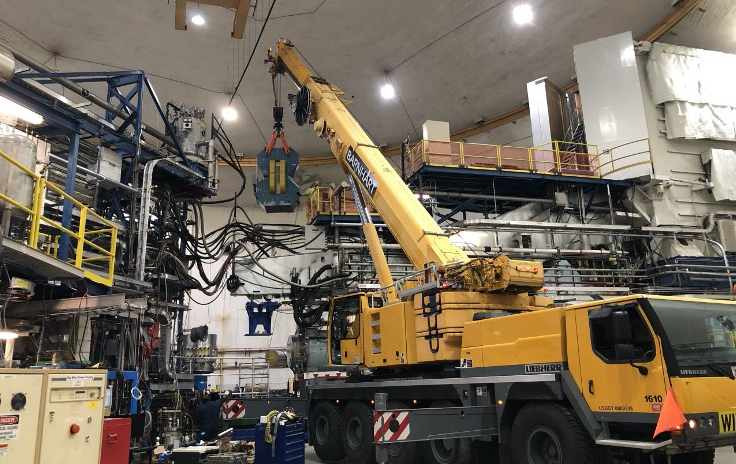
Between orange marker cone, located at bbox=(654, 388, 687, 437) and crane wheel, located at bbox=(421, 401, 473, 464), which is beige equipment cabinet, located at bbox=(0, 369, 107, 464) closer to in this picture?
crane wheel, located at bbox=(421, 401, 473, 464)

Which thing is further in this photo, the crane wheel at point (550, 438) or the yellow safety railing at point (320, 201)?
the yellow safety railing at point (320, 201)

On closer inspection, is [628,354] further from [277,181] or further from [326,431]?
[277,181]

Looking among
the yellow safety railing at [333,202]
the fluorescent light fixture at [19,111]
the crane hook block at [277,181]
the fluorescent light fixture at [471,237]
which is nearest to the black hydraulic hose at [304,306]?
the yellow safety railing at [333,202]

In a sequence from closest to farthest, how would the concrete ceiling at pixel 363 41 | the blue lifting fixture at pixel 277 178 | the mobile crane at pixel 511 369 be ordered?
the mobile crane at pixel 511 369 → the blue lifting fixture at pixel 277 178 → the concrete ceiling at pixel 363 41

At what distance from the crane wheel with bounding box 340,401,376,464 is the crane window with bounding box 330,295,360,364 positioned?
3.94ft

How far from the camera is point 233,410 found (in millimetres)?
12109

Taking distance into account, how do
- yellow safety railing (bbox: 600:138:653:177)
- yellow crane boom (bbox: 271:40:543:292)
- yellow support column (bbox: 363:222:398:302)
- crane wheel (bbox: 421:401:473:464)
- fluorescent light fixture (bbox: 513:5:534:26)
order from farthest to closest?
1. fluorescent light fixture (bbox: 513:5:534:26)
2. yellow safety railing (bbox: 600:138:653:177)
3. yellow support column (bbox: 363:222:398:302)
4. yellow crane boom (bbox: 271:40:543:292)
5. crane wheel (bbox: 421:401:473:464)

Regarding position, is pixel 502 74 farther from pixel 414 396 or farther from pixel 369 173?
pixel 414 396

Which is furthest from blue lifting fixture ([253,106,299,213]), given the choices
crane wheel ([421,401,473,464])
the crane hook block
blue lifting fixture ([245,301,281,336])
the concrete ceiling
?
crane wheel ([421,401,473,464])

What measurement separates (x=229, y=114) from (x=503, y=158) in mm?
12818

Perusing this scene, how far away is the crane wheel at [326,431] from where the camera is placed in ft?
33.9

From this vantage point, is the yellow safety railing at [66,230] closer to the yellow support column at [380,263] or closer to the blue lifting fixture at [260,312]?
the yellow support column at [380,263]

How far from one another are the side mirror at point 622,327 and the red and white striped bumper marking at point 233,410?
885cm

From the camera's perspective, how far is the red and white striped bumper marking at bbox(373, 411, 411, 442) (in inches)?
255
